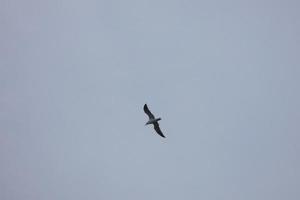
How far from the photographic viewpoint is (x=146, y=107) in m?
134

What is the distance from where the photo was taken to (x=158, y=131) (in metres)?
138

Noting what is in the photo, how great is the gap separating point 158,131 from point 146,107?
6.16 metres
